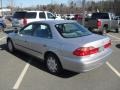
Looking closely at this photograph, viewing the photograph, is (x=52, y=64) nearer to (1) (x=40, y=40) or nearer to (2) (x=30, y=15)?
(1) (x=40, y=40)

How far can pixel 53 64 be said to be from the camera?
7.27 metres

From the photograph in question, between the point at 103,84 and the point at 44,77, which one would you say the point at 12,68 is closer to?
the point at 44,77

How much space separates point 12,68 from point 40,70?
981 millimetres

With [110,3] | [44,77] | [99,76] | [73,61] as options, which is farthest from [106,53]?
[110,3]

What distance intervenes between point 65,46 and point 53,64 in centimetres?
88

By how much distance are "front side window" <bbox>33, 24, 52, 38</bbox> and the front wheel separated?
27.2 inches

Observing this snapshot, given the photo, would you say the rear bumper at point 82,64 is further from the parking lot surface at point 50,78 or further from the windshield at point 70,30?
the windshield at point 70,30

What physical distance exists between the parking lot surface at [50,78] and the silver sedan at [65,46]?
0.38 meters

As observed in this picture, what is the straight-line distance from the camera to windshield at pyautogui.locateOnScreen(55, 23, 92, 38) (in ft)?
24.0

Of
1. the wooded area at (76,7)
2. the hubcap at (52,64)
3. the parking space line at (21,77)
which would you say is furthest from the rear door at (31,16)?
the wooded area at (76,7)

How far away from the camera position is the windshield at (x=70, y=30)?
7326 millimetres

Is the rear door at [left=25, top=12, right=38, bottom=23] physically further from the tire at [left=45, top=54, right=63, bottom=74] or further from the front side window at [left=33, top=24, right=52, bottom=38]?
the tire at [left=45, top=54, right=63, bottom=74]

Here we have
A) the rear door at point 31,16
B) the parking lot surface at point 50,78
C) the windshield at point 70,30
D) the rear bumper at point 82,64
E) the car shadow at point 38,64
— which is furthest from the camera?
the rear door at point 31,16

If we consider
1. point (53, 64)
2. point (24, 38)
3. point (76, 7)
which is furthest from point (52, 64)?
point (76, 7)
